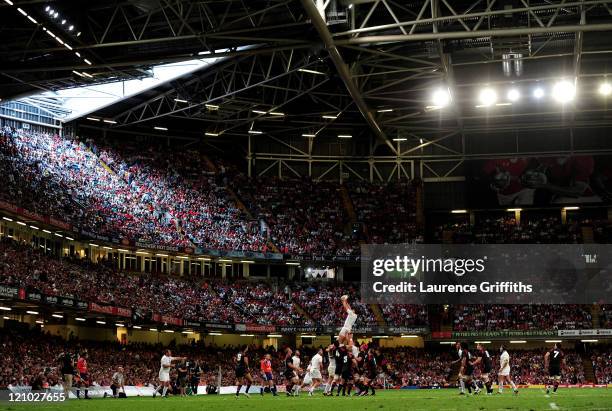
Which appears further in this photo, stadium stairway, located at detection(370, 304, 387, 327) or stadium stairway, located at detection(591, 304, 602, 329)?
stadium stairway, located at detection(370, 304, 387, 327)

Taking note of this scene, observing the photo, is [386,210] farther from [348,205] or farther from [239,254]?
[239,254]

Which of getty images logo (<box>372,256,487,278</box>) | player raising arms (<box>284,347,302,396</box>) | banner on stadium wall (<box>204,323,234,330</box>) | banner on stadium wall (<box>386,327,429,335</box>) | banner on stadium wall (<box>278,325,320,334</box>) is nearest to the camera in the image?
player raising arms (<box>284,347,302,396</box>)

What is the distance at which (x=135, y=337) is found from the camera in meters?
64.4

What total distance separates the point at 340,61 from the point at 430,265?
88.9 feet

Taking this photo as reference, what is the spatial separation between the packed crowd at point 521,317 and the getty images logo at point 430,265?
320 centimetres

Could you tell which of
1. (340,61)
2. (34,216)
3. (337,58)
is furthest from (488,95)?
(34,216)

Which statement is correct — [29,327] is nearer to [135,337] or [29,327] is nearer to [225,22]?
[135,337]

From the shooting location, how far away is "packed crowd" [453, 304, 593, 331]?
6644 centimetres

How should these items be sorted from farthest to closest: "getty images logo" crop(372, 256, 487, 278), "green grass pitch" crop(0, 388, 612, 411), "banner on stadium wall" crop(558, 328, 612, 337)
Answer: "getty images logo" crop(372, 256, 487, 278)
"banner on stadium wall" crop(558, 328, 612, 337)
"green grass pitch" crop(0, 388, 612, 411)

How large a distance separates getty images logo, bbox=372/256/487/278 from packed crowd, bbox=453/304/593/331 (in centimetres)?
320

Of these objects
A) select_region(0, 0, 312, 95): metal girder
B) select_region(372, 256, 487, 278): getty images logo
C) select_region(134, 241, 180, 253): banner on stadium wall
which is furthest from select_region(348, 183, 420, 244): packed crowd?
select_region(0, 0, 312, 95): metal girder

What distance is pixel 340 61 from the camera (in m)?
47.5

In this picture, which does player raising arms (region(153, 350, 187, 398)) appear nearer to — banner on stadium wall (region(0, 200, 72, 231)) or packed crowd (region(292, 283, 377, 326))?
banner on stadium wall (region(0, 200, 72, 231))

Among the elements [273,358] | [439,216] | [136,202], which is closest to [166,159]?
[136,202]
